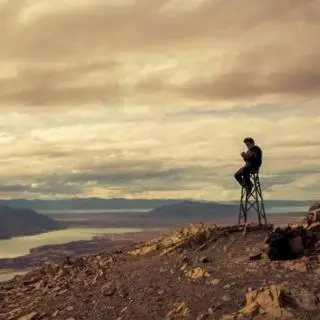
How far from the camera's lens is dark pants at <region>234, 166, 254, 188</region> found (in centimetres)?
3177

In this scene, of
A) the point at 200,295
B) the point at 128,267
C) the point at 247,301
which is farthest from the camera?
the point at 128,267

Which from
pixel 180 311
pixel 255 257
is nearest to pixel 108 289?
pixel 180 311

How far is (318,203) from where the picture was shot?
3297cm

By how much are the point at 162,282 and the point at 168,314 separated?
4.04 metres

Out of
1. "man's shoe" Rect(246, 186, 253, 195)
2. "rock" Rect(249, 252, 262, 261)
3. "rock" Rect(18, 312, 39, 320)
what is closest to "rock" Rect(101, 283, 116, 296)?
"rock" Rect(18, 312, 39, 320)

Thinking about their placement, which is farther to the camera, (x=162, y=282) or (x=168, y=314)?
(x=162, y=282)

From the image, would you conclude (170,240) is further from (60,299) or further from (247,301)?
(247,301)

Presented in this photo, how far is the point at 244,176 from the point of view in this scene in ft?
105

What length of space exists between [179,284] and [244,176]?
9.77m

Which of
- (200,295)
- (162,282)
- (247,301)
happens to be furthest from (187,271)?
(247,301)

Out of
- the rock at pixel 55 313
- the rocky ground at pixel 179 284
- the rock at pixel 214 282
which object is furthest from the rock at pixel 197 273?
the rock at pixel 55 313

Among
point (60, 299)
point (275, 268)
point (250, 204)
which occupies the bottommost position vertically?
point (60, 299)

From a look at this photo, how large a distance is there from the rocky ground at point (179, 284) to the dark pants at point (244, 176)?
2711 millimetres

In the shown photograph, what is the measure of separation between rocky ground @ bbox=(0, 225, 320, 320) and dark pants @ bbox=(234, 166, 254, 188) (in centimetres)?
271
